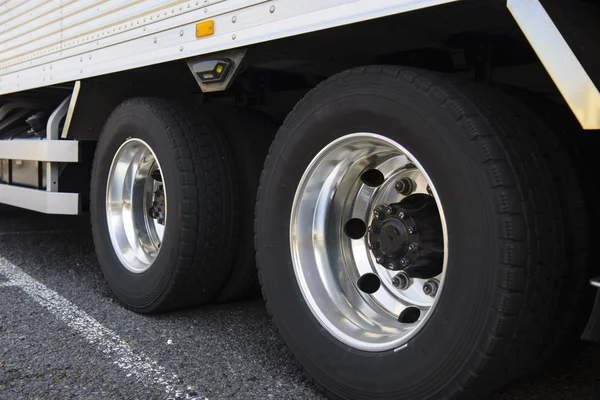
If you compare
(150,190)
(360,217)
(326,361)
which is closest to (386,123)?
(360,217)

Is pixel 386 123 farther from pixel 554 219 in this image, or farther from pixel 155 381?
pixel 155 381

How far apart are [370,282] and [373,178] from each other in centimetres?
44

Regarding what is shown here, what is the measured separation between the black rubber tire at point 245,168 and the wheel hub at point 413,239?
1.07 m

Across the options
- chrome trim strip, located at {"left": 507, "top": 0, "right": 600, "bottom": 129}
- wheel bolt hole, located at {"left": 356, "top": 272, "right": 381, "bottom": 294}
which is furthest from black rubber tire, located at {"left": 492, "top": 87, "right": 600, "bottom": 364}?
wheel bolt hole, located at {"left": 356, "top": 272, "right": 381, "bottom": 294}

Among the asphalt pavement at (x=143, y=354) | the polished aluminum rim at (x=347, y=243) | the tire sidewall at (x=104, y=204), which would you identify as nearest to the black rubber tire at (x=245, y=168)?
the asphalt pavement at (x=143, y=354)

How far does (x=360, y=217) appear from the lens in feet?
8.70

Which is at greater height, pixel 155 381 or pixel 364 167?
pixel 364 167

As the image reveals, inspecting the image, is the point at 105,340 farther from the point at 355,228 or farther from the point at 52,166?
the point at 52,166

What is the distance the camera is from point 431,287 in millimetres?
2408

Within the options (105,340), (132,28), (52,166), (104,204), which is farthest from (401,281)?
(52,166)

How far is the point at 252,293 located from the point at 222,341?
1.86ft

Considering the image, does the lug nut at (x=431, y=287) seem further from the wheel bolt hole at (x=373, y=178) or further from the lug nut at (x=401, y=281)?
the wheel bolt hole at (x=373, y=178)

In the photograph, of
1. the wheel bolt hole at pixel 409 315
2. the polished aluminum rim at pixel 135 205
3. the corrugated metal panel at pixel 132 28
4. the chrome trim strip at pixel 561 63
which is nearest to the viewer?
the chrome trim strip at pixel 561 63

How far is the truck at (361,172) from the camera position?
6.05 feet
